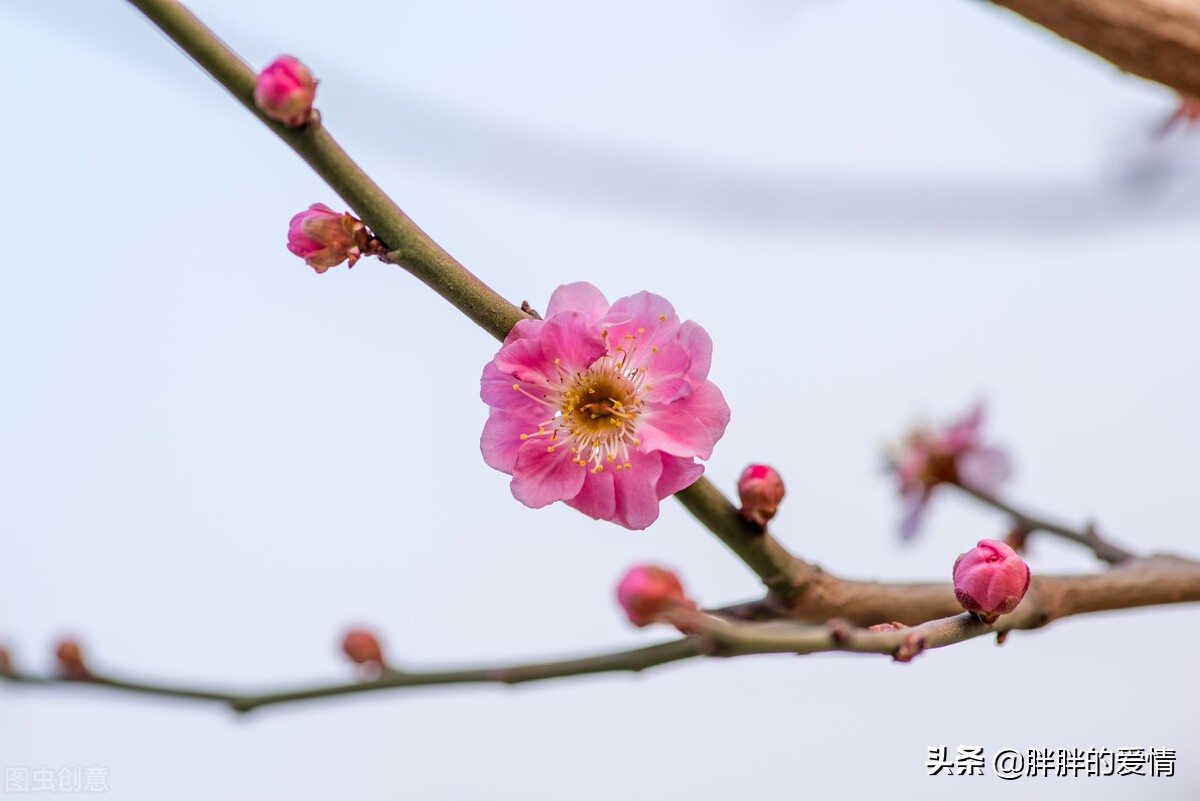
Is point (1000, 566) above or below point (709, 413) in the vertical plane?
below

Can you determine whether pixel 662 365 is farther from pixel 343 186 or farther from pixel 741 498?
pixel 343 186

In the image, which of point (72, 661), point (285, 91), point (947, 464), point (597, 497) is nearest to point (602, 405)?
point (597, 497)

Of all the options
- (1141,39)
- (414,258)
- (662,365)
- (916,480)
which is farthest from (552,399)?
(916,480)

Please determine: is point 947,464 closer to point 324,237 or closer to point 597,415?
point 597,415

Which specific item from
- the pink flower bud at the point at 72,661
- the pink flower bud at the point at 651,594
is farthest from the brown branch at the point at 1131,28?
the pink flower bud at the point at 72,661

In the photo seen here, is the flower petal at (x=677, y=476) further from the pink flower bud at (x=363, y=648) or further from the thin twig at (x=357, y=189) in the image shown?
the pink flower bud at (x=363, y=648)

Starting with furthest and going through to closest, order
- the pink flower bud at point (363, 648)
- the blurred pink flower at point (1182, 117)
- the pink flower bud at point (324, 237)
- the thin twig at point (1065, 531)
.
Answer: the blurred pink flower at point (1182, 117)
the thin twig at point (1065, 531)
the pink flower bud at point (363, 648)
the pink flower bud at point (324, 237)
